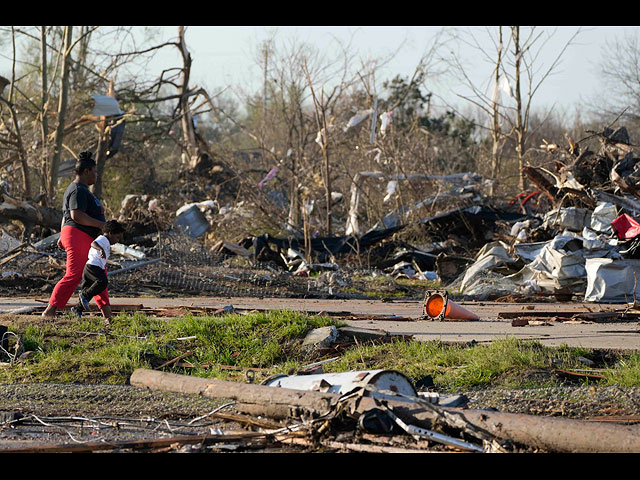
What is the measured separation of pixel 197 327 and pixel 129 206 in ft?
35.9

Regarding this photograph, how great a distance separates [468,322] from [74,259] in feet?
13.8

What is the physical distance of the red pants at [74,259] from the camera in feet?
25.2

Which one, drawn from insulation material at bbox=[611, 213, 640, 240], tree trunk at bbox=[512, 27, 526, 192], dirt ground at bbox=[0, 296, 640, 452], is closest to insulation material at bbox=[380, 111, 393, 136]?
tree trunk at bbox=[512, 27, 526, 192]

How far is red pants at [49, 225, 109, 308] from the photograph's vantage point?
7680 millimetres

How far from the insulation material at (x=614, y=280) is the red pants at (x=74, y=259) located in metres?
6.67

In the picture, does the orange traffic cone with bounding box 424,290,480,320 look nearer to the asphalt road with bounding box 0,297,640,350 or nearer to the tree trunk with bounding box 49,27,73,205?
the asphalt road with bounding box 0,297,640,350

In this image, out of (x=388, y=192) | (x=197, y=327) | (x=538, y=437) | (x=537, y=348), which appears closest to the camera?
(x=538, y=437)

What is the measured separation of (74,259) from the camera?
25.2 ft

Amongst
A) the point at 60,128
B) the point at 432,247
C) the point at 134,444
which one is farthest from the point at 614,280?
the point at 60,128

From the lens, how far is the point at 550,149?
14.5 m

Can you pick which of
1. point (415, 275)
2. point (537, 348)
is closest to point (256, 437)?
point (537, 348)

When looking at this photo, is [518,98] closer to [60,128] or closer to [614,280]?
[614,280]

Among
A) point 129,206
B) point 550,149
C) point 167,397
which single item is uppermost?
point 550,149
